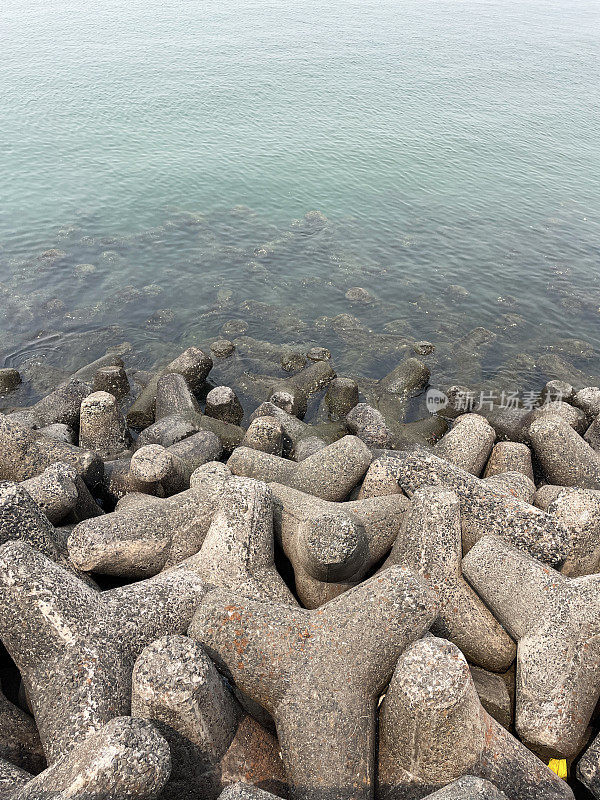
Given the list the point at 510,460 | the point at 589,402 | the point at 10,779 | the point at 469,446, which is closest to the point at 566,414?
the point at 589,402

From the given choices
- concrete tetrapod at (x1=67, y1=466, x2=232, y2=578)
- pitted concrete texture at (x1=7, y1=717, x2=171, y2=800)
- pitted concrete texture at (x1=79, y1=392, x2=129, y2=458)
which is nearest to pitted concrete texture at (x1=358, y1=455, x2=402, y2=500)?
concrete tetrapod at (x1=67, y1=466, x2=232, y2=578)

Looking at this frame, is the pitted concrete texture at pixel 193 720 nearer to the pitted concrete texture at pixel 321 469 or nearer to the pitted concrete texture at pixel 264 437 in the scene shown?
the pitted concrete texture at pixel 321 469

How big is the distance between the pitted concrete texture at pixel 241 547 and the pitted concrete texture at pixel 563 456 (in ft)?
17.1

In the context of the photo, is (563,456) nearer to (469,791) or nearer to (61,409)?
(469,791)

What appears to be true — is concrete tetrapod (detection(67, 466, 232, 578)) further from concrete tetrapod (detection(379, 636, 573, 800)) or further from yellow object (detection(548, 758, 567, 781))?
yellow object (detection(548, 758, 567, 781))

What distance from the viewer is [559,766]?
474 cm

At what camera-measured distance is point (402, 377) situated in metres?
13.6

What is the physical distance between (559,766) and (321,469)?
13.1 feet

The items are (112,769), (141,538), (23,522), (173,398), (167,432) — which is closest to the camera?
(112,769)

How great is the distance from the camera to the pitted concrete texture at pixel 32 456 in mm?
7770

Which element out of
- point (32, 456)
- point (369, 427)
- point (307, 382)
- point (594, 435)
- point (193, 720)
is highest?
point (193, 720)

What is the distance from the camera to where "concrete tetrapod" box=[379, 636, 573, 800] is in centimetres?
393

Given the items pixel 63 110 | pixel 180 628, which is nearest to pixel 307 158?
pixel 63 110

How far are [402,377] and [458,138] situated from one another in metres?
23.7
